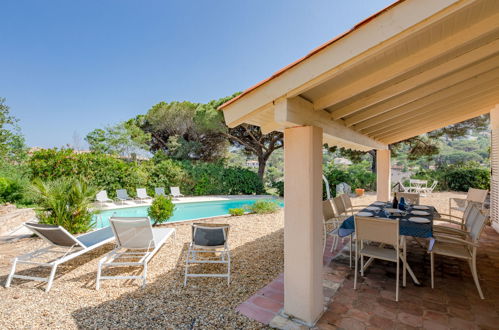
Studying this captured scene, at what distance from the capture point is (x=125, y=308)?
3.12 m

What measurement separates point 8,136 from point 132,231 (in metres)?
15.7

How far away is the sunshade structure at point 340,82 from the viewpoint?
1835mm

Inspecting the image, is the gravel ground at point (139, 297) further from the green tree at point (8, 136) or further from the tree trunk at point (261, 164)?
the tree trunk at point (261, 164)

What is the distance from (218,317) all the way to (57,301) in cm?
234

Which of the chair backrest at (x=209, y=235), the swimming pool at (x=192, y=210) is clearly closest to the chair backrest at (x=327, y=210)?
the chair backrest at (x=209, y=235)

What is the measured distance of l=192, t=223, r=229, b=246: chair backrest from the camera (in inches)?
168

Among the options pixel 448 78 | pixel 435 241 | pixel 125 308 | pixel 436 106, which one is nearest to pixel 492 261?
pixel 435 241

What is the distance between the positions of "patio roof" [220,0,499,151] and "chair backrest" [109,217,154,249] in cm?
280

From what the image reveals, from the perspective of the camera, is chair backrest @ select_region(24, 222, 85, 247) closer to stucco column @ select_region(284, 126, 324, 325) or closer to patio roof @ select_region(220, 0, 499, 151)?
patio roof @ select_region(220, 0, 499, 151)

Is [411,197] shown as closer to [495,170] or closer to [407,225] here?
[495,170]

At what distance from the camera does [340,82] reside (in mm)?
2555

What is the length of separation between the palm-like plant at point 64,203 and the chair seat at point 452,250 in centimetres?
773

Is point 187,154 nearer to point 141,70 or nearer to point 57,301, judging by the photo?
point 141,70

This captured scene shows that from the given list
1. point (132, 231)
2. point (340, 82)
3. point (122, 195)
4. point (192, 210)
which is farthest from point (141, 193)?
point (340, 82)
